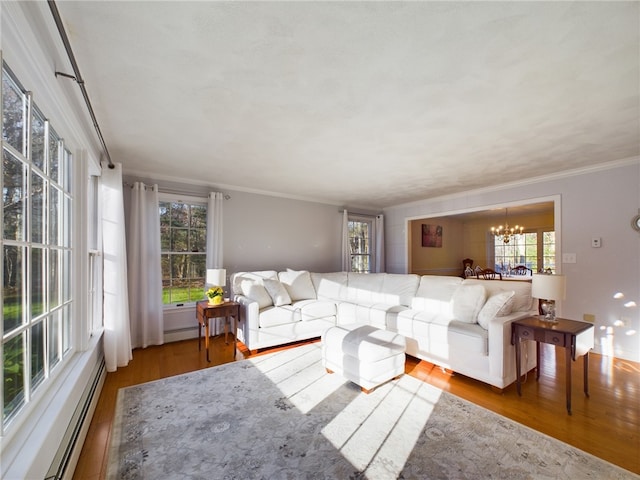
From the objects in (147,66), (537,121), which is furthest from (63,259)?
(537,121)

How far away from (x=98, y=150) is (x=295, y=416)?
3.18 meters

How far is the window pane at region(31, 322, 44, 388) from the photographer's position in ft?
5.03

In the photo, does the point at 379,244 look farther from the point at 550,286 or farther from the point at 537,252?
the point at 550,286

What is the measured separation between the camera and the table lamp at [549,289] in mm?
2580

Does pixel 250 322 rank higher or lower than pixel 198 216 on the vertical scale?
lower

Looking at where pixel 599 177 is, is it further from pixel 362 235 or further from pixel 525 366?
pixel 362 235

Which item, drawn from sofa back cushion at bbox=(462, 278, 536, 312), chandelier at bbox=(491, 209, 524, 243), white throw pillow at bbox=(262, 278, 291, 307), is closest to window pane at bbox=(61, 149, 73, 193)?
white throw pillow at bbox=(262, 278, 291, 307)

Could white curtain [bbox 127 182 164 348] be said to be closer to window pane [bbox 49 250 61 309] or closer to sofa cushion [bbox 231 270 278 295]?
sofa cushion [bbox 231 270 278 295]

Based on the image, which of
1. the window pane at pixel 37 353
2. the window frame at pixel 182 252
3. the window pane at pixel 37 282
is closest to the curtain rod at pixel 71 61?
the window pane at pixel 37 282

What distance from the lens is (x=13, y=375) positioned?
4.29 feet

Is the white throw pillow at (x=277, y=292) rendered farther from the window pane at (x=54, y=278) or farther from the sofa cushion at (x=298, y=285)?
the window pane at (x=54, y=278)

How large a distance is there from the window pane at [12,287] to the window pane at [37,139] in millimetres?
541

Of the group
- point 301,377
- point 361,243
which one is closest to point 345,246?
point 361,243

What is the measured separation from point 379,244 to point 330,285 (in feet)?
7.43
